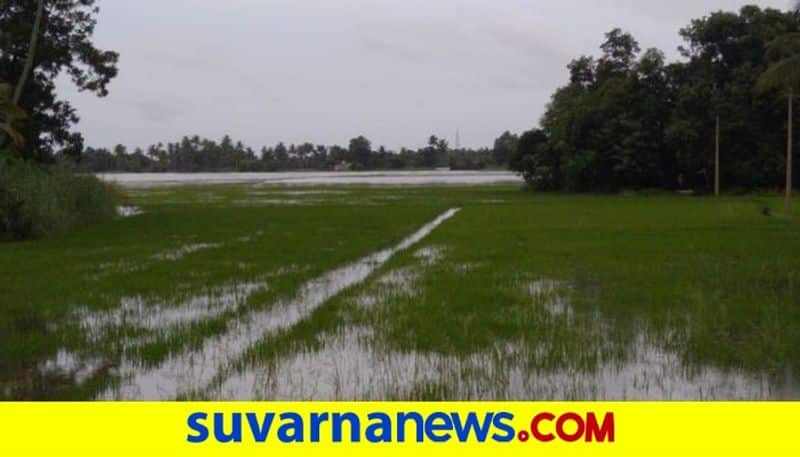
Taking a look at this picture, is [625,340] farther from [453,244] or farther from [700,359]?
[453,244]

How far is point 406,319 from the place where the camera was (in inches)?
364

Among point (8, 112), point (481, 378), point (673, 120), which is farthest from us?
point (673, 120)

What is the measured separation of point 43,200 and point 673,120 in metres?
35.6

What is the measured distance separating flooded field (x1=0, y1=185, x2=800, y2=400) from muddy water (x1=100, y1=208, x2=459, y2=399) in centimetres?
3

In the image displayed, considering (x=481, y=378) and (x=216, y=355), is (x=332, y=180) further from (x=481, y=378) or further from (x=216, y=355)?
(x=481, y=378)

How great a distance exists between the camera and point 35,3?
2531 centimetres

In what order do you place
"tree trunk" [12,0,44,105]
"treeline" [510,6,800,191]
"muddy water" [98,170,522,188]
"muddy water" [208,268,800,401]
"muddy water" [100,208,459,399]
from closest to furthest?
"muddy water" [208,268,800,401] → "muddy water" [100,208,459,399] → "tree trunk" [12,0,44,105] → "treeline" [510,6,800,191] → "muddy water" [98,170,522,188]

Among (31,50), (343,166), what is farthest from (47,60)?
(343,166)

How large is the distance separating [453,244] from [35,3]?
17.0 metres

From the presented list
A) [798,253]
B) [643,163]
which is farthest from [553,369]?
[643,163]

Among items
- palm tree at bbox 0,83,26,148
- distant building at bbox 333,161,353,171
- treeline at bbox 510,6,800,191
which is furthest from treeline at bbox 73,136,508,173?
palm tree at bbox 0,83,26,148

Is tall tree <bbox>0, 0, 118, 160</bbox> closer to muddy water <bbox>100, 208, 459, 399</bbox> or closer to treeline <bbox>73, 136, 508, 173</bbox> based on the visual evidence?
muddy water <bbox>100, 208, 459, 399</bbox>

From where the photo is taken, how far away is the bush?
64.8 feet

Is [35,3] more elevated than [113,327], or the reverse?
[35,3]
